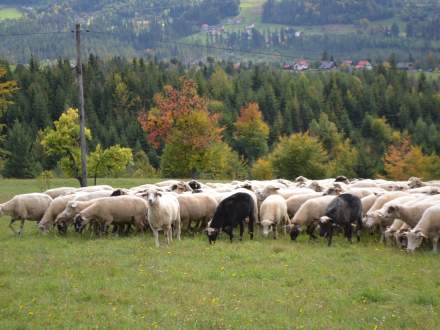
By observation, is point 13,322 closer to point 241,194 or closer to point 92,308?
point 92,308

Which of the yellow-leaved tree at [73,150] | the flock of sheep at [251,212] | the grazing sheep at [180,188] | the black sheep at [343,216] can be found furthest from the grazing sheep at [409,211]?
the yellow-leaved tree at [73,150]

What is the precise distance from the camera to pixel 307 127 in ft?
461

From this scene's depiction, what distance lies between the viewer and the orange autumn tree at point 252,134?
409 ft

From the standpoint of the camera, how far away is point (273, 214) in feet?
75.3

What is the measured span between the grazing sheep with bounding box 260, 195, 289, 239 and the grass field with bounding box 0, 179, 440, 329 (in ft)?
5.17

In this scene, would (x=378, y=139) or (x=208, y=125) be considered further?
(x=378, y=139)

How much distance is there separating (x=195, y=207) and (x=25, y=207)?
700 centimetres

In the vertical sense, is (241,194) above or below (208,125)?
above

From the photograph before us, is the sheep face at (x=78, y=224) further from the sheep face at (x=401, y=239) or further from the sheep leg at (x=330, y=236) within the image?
the sheep face at (x=401, y=239)

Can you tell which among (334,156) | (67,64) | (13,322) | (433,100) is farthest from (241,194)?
(433,100)

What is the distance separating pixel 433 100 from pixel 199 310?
14352 cm

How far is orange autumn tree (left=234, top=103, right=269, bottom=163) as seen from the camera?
409 feet

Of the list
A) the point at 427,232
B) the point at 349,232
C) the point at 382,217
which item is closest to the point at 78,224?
the point at 349,232

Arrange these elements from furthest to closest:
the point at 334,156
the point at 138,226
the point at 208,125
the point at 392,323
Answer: the point at 334,156 < the point at 208,125 < the point at 138,226 < the point at 392,323
